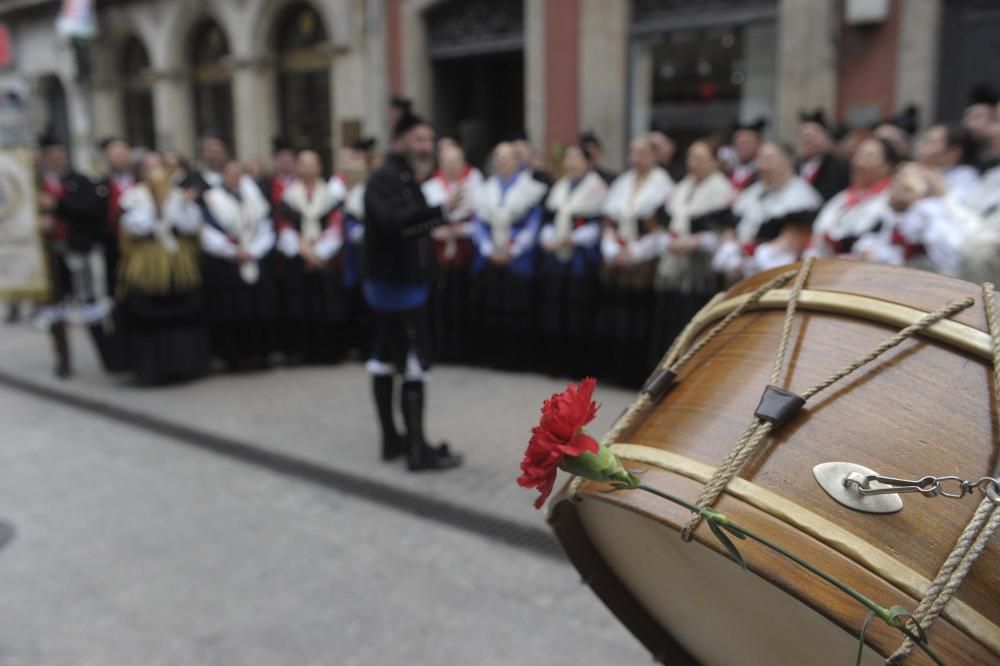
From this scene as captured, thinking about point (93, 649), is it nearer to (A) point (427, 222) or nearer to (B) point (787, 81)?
(A) point (427, 222)

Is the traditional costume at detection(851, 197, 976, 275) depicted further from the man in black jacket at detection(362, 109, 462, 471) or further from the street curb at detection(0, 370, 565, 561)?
the man in black jacket at detection(362, 109, 462, 471)

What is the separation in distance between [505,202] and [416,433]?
96.3 inches

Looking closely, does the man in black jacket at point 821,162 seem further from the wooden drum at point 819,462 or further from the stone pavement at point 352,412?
the wooden drum at point 819,462

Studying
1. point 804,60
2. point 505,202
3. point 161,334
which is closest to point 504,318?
point 505,202

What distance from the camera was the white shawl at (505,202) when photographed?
6.21 m

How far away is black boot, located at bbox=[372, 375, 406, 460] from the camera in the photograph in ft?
14.8

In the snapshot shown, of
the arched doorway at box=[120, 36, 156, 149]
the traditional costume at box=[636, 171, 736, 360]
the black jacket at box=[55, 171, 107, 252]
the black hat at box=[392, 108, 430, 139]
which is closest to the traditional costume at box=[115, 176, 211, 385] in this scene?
the black jacket at box=[55, 171, 107, 252]

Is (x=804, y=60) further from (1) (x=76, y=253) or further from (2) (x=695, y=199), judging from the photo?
(1) (x=76, y=253)

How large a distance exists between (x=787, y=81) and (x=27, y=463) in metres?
6.61

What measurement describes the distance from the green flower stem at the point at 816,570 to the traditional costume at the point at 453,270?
18.0 feet

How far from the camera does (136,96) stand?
49.7 ft

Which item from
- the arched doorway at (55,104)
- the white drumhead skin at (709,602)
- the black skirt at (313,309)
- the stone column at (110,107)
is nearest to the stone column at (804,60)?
the black skirt at (313,309)

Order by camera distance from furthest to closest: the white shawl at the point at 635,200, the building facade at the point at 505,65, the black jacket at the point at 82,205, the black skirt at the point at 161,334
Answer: the building facade at the point at 505,65 < the black jacket at the point at 82,205 < the black skirt at the point at 161,334 < the white shawl at the point at 635,200

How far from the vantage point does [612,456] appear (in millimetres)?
1195
